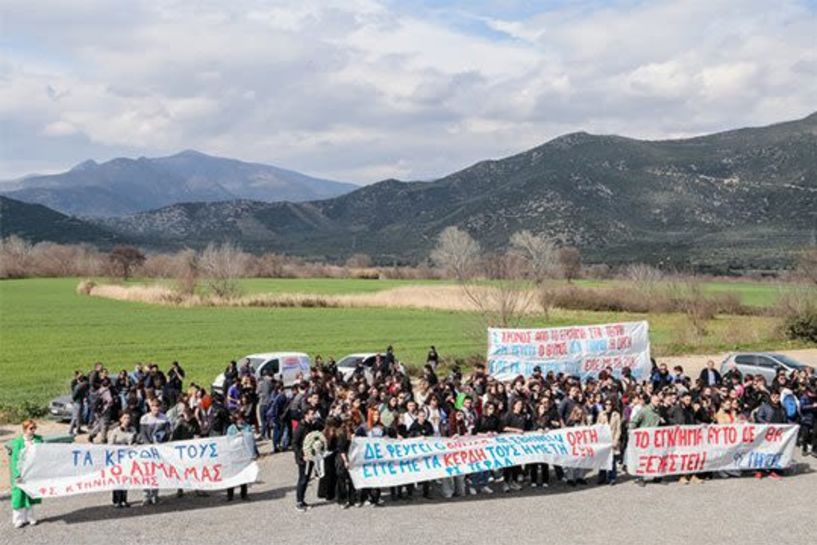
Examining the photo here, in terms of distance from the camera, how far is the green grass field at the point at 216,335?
1561 inches

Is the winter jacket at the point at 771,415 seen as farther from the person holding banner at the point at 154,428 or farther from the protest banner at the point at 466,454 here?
the person holding banner at the point at 154,428

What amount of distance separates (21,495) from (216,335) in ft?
126

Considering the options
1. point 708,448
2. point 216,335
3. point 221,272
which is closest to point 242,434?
point 708,448

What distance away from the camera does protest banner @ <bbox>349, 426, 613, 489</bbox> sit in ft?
50.4

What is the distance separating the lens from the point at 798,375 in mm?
21406

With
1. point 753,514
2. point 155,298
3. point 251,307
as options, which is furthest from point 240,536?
point 155,298

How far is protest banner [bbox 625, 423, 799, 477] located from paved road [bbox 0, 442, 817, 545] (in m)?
0.44

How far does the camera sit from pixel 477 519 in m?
14.3

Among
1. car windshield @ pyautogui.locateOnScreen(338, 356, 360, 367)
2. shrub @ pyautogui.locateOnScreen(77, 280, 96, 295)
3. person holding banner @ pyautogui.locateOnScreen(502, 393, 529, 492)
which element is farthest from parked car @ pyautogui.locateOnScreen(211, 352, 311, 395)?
shrub @ pyautogui.locateOnScreen(77, 280, 96, 295)

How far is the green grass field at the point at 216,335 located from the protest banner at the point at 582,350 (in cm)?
1347

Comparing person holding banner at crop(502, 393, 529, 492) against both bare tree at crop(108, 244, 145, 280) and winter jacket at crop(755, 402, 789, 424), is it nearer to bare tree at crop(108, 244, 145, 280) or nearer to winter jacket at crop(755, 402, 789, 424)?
winter jacket at crop(755, 402, 789, 424)

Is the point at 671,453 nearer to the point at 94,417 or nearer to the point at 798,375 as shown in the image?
the point at 798,375

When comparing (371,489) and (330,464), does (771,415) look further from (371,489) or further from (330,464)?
(330,464)

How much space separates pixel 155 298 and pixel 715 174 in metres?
107
